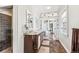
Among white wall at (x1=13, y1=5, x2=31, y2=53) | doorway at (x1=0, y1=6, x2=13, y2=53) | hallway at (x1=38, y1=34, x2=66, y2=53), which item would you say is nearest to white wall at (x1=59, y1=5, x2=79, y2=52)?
hallway at (x1=38, y1=34, x2=66, y2=53)

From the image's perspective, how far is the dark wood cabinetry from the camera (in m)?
2.92

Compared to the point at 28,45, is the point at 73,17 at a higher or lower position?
higher

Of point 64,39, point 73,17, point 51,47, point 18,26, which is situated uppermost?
point 73,17

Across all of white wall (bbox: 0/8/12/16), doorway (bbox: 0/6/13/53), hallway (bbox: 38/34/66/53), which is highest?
white wall (bbox: 0/8/12/16)

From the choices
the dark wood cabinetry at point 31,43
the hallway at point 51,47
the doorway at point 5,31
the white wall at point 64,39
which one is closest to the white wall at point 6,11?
the doorway at point 5,31

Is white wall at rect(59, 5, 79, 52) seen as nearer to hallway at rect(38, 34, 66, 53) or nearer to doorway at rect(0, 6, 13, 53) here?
hallway at rect(38, 34, 66, 53)

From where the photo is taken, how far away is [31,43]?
3006 millimetres

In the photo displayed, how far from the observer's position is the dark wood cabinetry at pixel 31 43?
2922 mm

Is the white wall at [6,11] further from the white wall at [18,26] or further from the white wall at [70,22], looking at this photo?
the white wall at [70,22]

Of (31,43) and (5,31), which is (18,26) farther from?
(31,43)

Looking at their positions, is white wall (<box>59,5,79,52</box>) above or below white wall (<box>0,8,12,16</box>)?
below

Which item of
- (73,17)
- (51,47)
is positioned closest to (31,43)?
(51,47)

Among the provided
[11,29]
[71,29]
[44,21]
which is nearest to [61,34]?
[71,29]
